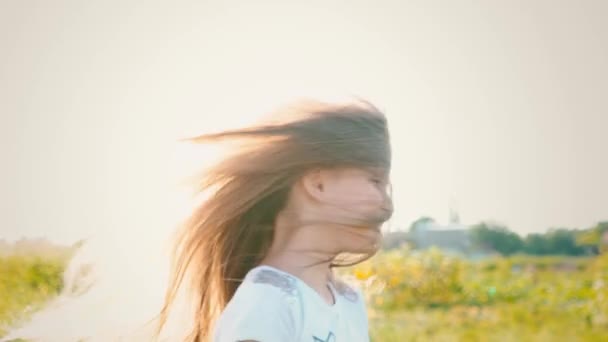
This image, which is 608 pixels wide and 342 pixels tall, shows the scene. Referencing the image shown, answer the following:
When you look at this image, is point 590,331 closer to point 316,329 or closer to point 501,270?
point 501,270

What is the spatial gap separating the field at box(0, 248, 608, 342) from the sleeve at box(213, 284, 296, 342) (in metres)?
3.42

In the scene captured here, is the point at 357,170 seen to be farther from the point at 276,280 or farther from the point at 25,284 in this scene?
the point at 25,284

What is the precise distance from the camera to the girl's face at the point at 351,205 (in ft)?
7.70

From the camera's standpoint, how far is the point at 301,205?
2.39m

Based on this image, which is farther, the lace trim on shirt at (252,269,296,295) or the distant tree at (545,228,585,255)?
the distant tree at (545,228,585,255)

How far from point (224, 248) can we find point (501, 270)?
5.24m

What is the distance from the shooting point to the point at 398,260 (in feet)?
24.4

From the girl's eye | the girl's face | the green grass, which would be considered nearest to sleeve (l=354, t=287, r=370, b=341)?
the girl's face

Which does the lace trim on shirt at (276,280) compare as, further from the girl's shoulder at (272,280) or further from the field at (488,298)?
the field at (488,298)

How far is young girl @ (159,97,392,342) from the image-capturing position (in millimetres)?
2352

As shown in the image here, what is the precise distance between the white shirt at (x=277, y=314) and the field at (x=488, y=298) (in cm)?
332

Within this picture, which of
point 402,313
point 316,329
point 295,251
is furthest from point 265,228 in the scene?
point 402,313

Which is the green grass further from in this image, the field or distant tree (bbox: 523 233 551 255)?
distant tree (bbox: 523 233 551 255)

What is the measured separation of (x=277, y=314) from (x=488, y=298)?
5.21 m
